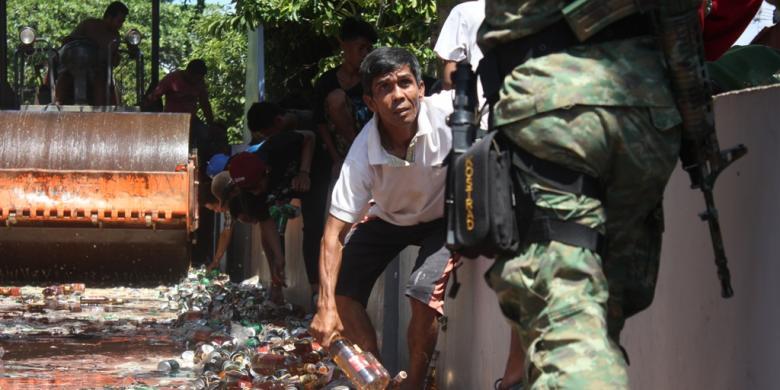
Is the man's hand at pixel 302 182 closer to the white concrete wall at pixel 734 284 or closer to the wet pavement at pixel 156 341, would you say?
the wet pavement at pixel 156 341

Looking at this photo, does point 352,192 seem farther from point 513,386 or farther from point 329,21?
point 329,21

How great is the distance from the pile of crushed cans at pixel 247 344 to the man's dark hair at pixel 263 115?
53.0 inches

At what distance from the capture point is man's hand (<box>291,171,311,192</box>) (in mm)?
8750

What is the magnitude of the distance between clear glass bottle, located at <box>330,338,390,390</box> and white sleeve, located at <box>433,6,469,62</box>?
1.59 meters

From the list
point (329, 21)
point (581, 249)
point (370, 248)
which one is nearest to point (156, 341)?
point (370, 248)

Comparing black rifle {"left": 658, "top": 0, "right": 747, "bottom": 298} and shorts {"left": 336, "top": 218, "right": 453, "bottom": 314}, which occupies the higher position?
black rifle {"left": 658, "top": 0, "right": 747, "bottom": 298}

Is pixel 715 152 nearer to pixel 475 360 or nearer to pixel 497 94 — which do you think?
pixel 497 94

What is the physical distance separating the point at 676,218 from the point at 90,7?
4728 centimetres

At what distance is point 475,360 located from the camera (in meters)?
5.01

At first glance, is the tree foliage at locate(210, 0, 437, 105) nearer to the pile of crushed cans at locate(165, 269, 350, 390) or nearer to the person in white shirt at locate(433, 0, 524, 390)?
the pile of crushed cans at locate(165, 269, 350, 390)

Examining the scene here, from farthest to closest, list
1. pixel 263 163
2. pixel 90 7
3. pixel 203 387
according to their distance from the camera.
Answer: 1. pixel 90 7
2. pixel 263 163
3. pixel 203 387

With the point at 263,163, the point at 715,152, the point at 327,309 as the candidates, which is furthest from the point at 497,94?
the point at 263,163

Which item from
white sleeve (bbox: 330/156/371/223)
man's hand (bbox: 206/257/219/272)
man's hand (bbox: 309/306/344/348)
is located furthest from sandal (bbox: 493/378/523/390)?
man's hand (bbox: 206/257/219/272)

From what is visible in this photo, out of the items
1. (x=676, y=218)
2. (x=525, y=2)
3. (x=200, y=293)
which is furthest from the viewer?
(x=200, y=293)
